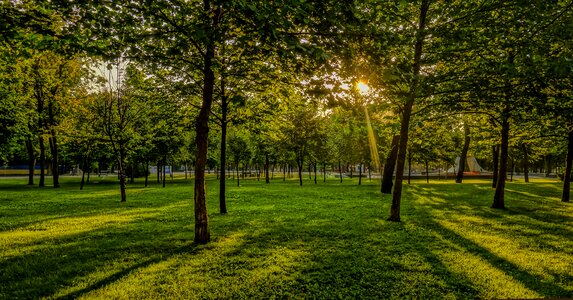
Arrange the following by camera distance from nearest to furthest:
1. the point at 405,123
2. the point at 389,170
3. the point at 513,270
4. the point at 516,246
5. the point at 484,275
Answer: the point at 484,275 → the point at 513,270 → the point at 516,246 → the point at 405,123 → the point at 389,170

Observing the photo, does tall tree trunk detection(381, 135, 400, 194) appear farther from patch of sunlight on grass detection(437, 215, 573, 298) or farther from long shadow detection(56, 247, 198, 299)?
long shadow detection(56, 247, 198, 299)

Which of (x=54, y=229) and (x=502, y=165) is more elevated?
(x=502, y=165)

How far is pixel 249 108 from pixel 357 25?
28.6ft

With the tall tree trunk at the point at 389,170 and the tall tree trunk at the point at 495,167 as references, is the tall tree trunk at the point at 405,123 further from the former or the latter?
the tall tree trunk at the point at 495,167

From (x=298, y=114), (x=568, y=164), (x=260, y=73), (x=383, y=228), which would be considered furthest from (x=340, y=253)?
(x=298, y=114)

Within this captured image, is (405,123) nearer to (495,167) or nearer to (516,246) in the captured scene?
(516,246)

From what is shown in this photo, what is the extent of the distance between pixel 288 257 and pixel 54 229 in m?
9.73

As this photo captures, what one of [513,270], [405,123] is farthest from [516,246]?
[405,123]

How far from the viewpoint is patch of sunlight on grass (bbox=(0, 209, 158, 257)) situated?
31.9 ft

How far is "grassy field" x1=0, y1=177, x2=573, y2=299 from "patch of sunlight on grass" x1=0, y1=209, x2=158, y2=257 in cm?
5

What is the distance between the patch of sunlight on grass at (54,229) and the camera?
973 centimetres

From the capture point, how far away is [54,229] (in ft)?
40.2

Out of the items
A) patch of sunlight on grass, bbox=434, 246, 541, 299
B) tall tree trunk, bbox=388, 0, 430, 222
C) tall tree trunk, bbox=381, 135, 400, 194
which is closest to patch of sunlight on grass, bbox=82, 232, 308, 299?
patch of sunlight on grass, bbox=434, 246, 541, 299

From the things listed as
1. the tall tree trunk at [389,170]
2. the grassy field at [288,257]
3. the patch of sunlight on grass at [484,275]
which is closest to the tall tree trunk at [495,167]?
the tall tree trunk at [389,170]
